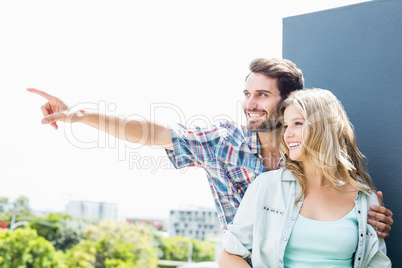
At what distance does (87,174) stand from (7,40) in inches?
425

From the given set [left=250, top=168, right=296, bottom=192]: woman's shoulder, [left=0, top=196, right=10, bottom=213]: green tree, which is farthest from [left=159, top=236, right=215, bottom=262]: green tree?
[left=250, top=168, right=296, bottom=192]: woman's shoulder

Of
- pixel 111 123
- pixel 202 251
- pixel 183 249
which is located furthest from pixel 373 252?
pixel 202 251

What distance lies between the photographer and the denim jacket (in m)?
1.47

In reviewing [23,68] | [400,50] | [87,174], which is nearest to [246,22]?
[87,174]

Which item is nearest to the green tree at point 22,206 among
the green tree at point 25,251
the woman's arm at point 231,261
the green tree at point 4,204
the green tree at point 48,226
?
the green tree at point 4,204

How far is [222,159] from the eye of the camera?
1896 mm

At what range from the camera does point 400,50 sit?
1.86 m

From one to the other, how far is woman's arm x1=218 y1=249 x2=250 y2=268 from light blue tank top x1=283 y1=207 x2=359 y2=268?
145mm

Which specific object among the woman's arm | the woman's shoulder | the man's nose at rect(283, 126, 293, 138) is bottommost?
the woman's arm

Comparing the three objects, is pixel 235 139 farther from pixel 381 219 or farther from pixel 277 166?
pixel 381 219

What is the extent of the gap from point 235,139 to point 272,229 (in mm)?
567

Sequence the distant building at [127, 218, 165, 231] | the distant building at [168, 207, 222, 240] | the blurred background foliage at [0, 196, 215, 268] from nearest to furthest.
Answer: the blurred background foliage at [0, 196, 215, 268]
the distant building at [127, 218, 165, 231]
the distant building at [168, 207, 222, 240]

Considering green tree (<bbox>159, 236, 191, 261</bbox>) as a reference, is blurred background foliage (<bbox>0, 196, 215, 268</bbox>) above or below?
above

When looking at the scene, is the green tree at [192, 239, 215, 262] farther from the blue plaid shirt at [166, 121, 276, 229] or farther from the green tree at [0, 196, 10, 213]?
the blue plaid shirt at [166, 121, 276, 229]
